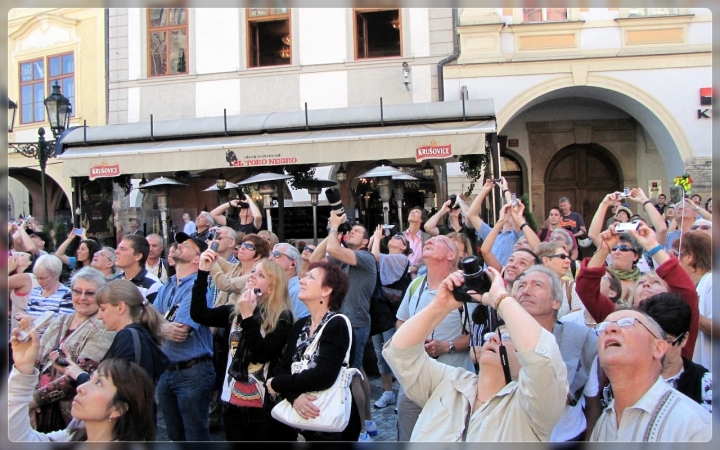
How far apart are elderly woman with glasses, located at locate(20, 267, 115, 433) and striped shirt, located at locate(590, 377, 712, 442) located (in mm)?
2672

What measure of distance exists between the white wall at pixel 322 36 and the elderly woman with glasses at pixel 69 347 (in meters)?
10.8

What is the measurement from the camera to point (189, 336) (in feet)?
12.2

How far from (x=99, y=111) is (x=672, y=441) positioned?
15.6 m

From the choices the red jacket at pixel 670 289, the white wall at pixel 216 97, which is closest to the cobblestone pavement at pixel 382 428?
the red jacket at pixel 670 289

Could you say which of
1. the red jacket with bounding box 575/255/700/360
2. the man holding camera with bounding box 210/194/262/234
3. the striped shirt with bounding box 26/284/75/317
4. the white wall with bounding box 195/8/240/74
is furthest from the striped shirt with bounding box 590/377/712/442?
the white wall with bounding box 195/8/240/74

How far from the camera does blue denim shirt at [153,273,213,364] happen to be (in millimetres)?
Answer: 3660

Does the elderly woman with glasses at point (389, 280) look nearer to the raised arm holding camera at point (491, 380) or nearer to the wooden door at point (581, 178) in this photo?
the raised arm holding camera at point (491, 380)

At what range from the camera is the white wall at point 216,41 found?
13.8m

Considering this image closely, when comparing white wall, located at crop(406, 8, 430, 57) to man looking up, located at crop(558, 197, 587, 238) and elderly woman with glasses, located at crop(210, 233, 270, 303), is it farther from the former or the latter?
elderly woman with glasses, located at crop(210, 233, 270, 303)

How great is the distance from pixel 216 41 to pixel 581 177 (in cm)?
949

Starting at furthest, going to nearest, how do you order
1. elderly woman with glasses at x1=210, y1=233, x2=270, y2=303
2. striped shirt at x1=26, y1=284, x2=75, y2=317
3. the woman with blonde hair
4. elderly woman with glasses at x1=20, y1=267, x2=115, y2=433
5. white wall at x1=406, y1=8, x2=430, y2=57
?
white wall at x1=406, y1=8, x2=430, y2=57 → elderly woman with glasses at x1=210, y1=233, x2=270, y2=303 → striped shirt at x1=26, y1=284, x2=75, y2=317 → the woman with blonde hair → elderly woman with glasses at x1=20, y1=267, x2=115, y2=433

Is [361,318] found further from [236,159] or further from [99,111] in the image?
[99,111]

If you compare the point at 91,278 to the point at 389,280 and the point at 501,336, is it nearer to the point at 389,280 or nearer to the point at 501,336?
the point at 501,336

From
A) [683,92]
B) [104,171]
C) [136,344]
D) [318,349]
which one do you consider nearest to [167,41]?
[104,171]
